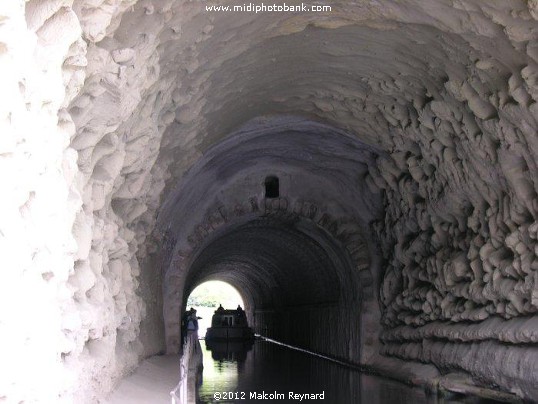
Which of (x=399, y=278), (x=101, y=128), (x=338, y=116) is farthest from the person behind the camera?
(x=399, y=278)

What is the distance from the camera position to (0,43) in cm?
391

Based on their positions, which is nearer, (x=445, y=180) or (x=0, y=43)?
(x=0, y=43)

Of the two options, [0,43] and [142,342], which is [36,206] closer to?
[0,43]

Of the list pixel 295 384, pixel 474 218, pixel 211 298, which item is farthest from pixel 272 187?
pixel 211 298

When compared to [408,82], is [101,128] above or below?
below

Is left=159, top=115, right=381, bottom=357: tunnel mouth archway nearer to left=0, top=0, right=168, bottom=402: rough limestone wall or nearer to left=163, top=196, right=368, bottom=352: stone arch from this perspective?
left=163, top=196, right=368, bottom=352: stone arch

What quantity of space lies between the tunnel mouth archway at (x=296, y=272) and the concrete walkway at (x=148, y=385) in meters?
6.16

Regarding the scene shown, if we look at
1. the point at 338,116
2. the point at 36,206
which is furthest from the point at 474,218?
the point at 36,206

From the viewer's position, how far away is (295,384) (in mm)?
13711

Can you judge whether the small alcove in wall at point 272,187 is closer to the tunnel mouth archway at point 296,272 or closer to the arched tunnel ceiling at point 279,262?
the tunnel mouth archway at point 296,272

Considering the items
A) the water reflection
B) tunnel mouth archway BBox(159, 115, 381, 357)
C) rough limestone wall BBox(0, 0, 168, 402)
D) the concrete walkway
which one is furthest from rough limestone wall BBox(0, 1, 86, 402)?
tunnel mouth archway BBox(159, 115, 381, 357)

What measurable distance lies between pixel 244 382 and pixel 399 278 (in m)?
3.62

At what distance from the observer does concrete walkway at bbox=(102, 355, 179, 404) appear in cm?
749

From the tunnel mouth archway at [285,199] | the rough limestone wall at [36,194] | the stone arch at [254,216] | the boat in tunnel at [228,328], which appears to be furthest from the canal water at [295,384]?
the boat in tunnel at [228,328]
